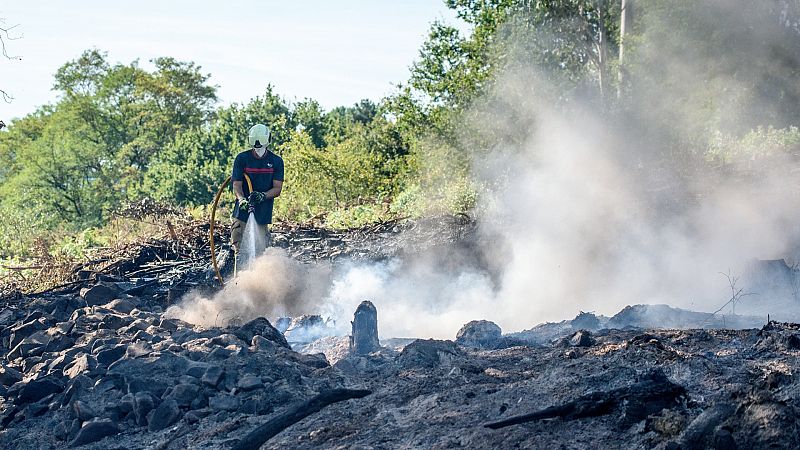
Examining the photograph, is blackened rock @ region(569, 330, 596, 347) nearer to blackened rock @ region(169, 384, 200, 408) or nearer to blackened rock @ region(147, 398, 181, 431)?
blackened rock @ region(169, 384, 200, 408)

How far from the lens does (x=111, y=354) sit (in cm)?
808

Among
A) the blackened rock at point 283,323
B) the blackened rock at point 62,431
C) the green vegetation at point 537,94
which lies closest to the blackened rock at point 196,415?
the blackened rock at point 62,431

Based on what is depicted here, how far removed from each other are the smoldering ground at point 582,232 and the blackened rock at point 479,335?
7.37 ft

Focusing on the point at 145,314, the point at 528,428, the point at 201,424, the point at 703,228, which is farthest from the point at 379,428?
the point at 703,228

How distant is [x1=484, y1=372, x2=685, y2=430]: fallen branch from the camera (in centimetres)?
539

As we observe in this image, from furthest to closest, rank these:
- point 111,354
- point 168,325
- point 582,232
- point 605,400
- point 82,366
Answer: point 582,232 → point 168,325 → point 111,354 → point 82,366 → point 605,400

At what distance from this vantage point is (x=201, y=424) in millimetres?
6727

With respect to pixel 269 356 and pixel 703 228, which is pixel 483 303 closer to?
pixel 703 228

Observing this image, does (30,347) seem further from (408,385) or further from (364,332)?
(408,385)

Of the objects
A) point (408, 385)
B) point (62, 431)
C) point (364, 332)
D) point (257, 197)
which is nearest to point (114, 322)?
point (257, 197)

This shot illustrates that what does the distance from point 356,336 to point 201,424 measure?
2046 millimetres

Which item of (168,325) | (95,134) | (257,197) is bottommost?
(168,325)

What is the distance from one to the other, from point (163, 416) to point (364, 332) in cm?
216

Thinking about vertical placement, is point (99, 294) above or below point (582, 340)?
above
